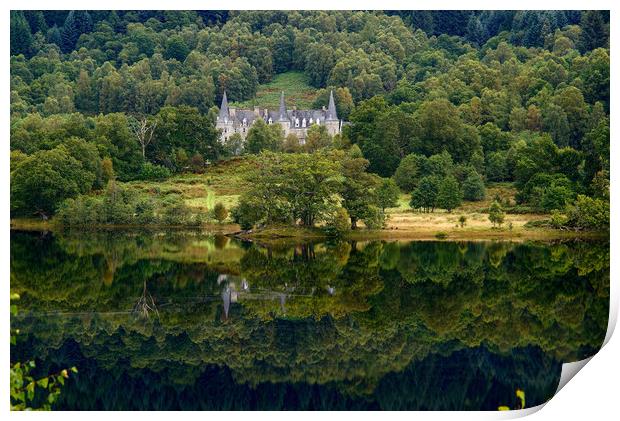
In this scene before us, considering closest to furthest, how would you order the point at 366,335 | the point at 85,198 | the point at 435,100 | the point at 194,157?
the point at 366,335, the point at 85,198, the point at 194,157, the point at 435,100

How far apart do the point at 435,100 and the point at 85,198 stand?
7.74 metres

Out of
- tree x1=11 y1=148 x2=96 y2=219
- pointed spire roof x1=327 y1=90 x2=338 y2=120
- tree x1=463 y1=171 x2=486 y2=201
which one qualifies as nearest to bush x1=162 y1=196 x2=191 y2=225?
tree x1=11 y1=148 x2=96 y2=219

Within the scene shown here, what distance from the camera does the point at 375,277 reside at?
15.0 meters

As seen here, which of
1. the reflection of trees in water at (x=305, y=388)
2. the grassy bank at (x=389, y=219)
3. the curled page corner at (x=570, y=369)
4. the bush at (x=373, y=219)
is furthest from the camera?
the bush at (x=373, y=219)

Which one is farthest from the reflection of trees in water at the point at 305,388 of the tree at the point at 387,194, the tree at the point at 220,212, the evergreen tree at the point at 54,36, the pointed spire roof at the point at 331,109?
the pointed spire roof at the point at 331,109

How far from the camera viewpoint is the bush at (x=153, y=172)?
669 inches

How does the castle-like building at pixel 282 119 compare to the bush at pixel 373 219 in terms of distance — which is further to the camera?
the castle-like building at pixel 282 119

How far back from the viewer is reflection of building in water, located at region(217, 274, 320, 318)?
1390 cm

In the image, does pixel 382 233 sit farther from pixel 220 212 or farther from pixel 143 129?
pixel 143 129

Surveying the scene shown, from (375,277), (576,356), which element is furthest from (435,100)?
(576,356)

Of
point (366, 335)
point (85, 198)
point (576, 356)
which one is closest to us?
point (576, 356)

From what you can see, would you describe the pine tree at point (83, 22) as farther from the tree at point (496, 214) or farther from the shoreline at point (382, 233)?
the tree at point (496, 214)

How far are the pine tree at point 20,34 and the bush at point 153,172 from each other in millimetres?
2939

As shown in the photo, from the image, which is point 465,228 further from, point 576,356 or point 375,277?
point 576,356
